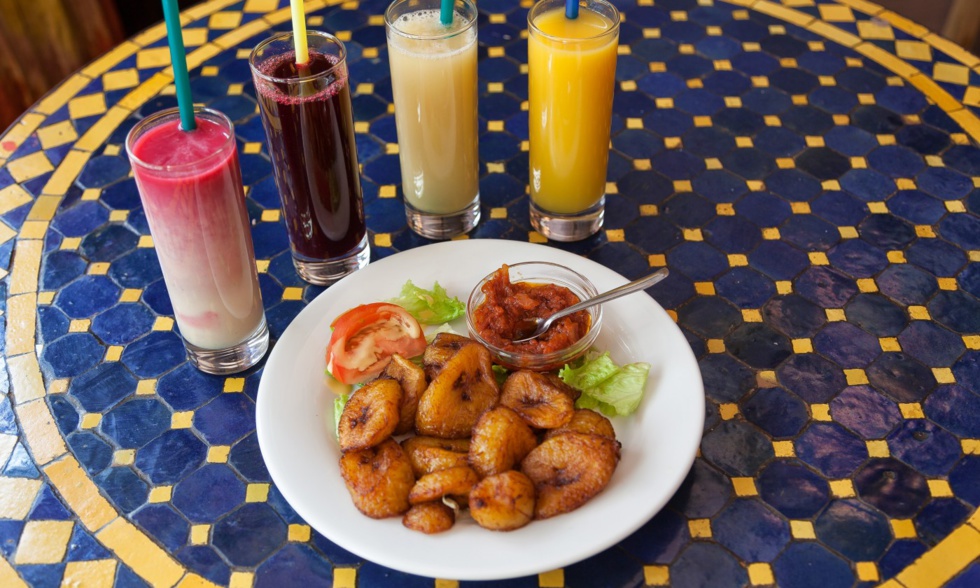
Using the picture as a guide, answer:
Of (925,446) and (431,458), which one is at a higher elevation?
(431,458)

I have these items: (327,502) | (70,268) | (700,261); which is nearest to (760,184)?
(700,261)

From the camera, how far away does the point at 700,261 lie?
89.8 inches

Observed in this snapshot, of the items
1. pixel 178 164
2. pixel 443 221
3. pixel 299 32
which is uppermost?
pixel 299 32

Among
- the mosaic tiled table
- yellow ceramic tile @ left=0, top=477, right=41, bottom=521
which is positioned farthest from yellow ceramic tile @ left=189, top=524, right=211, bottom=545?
yellow ceramic tile @ left=0, top=477, right=41, bottom=521

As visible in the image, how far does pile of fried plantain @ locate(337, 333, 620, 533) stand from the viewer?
1598 mm

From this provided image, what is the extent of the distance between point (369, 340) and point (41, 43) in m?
2.70

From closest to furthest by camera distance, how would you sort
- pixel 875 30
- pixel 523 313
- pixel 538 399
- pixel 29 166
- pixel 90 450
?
pixel 538 399 → pixel 90 450 → pixel 523 313 → pixel 29 166 → pixel 875 30

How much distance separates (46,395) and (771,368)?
1683 mm

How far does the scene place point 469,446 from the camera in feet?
5.66

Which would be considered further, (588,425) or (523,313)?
(523,313)

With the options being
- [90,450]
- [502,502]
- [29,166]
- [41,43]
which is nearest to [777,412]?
[502,502]

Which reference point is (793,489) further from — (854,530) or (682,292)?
(682,292)

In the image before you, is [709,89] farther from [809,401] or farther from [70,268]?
[70,268]

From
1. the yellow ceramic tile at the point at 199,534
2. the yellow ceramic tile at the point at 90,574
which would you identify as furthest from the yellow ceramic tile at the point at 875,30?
the yellow ceramic tile at the point at 90,574
